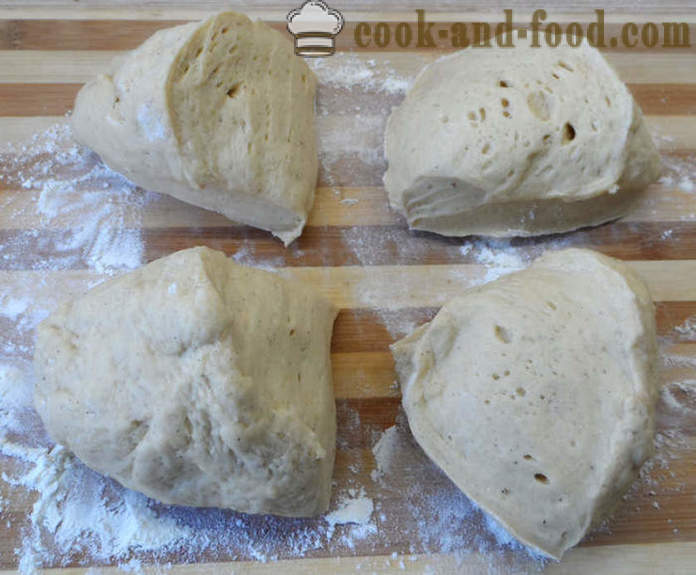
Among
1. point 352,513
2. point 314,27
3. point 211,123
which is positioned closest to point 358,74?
point 314,27

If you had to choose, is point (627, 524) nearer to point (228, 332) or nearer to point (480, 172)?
point (480, 172)

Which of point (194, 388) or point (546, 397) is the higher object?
point (194, 388)

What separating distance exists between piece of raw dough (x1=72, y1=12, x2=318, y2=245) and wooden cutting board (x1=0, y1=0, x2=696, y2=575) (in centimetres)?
12

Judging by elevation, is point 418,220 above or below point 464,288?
above

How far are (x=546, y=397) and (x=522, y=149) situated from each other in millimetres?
638

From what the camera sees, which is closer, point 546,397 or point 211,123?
point 546,397

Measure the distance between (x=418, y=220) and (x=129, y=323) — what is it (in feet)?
2.69

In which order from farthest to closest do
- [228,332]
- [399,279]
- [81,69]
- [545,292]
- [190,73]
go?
[81,69] → [399,279] → [190,73] → [545,292] → [228,332]

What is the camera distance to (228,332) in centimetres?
125

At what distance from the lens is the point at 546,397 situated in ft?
4.34

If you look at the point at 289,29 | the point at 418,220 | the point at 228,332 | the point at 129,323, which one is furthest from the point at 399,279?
the point at 289,29

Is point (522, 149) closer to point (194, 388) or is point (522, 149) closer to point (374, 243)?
point (374, 243)

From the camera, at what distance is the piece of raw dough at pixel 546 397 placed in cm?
130

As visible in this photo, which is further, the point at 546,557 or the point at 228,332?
the point at 546,557
